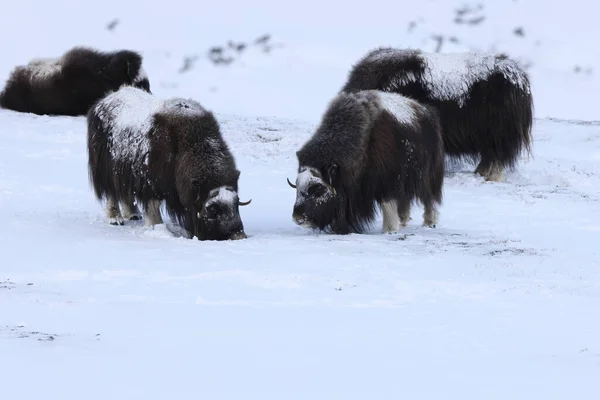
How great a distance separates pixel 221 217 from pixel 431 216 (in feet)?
5.55

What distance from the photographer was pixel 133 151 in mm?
6887

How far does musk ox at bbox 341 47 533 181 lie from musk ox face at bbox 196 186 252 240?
332 cm

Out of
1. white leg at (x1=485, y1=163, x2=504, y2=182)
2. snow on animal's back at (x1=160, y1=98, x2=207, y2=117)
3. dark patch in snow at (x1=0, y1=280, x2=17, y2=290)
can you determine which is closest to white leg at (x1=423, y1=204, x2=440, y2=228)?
snow on animal's back at (x1=160, y1=98, x2=207, y2=117)

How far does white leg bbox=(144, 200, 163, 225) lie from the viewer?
6953 millimetres

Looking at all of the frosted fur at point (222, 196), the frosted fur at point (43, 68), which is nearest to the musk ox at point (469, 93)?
the frosted fur at point (222, 196)

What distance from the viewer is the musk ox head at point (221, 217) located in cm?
655

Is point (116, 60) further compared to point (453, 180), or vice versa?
point (116, 60)

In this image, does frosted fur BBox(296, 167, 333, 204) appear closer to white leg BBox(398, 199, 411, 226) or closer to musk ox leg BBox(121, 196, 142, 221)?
white leg BBox(398, 199, 411, 226)

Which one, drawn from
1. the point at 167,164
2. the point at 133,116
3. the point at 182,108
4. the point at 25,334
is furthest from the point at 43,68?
the point at 25,334

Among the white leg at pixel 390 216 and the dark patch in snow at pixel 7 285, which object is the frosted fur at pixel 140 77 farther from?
the dark patch in snow at pixel 7 285

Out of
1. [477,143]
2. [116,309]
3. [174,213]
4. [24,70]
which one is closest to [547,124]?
[477,143]

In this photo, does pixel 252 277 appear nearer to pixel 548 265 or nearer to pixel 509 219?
pixel 548 265

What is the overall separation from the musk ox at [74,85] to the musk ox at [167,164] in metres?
4.76

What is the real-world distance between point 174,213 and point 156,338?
326cm
